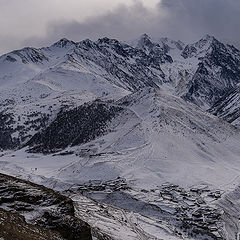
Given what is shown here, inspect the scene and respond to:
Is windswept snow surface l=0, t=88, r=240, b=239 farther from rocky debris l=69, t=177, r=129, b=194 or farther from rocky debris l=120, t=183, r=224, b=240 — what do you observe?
rocky debris l=69, t=177, r=129, b=194

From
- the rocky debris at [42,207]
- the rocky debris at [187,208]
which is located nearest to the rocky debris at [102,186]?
the rocky debris at [187,208]

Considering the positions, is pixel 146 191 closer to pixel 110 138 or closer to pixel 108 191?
pixel 108 191

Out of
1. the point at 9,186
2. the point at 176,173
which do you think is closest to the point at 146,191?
the point at 176,173

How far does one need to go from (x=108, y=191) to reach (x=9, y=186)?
81.1 metres

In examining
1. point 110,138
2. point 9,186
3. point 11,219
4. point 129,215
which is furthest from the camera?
point 110,138

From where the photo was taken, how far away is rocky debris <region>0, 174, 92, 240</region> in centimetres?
3622

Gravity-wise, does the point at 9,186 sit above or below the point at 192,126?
below

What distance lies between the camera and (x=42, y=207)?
39.8 metres

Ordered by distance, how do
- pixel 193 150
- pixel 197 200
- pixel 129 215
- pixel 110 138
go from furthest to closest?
pixel 110 138, pixel 193 150, pixel 197 200, pixel 129 215

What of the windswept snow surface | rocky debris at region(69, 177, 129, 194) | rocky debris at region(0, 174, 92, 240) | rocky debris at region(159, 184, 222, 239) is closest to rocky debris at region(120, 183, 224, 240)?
rocky debris at region(159, 184, 222, 239)

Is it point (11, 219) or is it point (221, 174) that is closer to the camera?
point (11, 219)

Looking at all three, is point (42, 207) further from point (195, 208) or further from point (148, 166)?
point (148, 166)

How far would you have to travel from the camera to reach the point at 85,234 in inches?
1411

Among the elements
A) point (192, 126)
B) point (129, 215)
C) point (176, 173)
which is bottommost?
point (129, 215)
